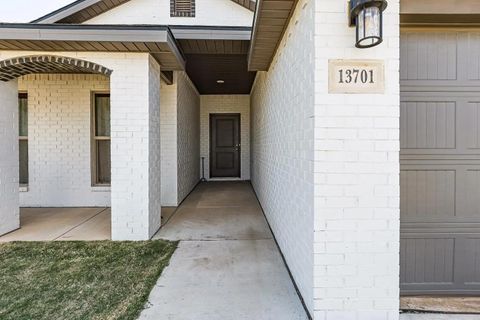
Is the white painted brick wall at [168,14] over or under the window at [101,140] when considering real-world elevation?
over

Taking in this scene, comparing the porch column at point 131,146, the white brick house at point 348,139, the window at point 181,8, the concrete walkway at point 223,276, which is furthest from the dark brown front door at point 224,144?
the porch column at point 131,146

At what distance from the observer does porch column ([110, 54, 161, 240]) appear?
3787mm

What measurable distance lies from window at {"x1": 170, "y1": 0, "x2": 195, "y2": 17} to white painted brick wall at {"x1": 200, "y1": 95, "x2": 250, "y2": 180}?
4098 millimetres

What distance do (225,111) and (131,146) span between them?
21.7 feet

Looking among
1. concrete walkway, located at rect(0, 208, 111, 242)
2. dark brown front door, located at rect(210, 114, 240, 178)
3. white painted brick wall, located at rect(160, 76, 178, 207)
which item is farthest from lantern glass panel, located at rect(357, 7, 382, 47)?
dark brown front door, located at rect(210, 114, 240, 178)

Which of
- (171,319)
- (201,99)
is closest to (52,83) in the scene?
(201,99)

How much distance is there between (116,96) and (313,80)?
2.81 metres

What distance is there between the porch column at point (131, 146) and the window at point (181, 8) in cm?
289

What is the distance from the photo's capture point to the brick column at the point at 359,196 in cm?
193

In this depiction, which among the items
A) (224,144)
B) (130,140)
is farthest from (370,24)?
(224,144)

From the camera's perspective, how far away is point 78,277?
8.98 ft

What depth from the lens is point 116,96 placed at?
3.79 m

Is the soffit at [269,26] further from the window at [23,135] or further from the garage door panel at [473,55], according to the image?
the window at [23,135]

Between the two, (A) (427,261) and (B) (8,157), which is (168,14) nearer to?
(B) (8,157)
